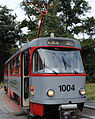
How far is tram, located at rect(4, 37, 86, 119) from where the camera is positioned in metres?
7.31

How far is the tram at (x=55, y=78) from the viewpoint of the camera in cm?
731

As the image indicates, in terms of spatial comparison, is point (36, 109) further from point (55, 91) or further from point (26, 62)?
point (26, 62)

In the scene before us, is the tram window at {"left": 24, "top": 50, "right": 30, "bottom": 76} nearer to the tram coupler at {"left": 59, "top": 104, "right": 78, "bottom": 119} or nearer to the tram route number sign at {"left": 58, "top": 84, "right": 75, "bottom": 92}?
the tram route number sign at {"left": 58, "top": 84, "right": 75, "bottom": 92}

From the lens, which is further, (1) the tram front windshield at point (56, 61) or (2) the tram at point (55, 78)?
(1) the tram front windshield at point (56, 61)

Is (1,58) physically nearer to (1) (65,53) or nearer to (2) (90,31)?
(2) (90,31)

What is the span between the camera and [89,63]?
4088cm

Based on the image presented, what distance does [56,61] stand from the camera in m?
7.68

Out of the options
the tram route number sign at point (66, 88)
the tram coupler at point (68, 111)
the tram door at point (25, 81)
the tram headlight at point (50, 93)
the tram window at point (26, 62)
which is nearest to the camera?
the tram coupler at point (68, 111)

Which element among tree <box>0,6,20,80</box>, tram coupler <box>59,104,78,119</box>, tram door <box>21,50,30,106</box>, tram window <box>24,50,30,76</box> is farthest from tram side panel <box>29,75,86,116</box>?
tree <box>0,6,20,80</box>

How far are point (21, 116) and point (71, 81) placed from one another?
117 inches

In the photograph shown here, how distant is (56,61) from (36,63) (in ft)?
2.24

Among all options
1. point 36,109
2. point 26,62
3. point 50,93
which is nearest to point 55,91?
point 50,93

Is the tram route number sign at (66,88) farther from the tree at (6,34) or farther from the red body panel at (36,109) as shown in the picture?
the tree at (6,34)

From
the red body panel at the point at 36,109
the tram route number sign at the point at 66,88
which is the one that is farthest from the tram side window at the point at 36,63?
the red body panel at the point at 36,109
